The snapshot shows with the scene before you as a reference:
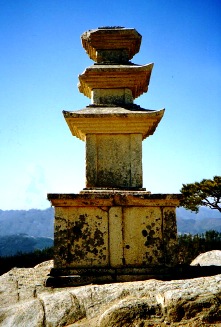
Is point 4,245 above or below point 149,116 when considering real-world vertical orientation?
below

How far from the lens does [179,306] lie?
11.7 ft

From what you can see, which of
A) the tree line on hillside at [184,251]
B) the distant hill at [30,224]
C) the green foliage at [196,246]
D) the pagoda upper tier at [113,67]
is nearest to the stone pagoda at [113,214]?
the pagoda upper tier at [113,67]

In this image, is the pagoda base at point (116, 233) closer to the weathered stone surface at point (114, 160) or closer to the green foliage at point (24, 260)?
the weathered stone surface at point (114, 160)

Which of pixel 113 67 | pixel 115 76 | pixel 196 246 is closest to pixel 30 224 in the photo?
pixel 196 246

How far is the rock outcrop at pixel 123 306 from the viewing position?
3.46m

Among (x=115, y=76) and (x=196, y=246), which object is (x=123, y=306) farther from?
(x=196, y=246)

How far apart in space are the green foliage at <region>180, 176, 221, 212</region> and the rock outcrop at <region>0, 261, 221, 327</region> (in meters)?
16.8

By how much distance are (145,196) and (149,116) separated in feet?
5.61

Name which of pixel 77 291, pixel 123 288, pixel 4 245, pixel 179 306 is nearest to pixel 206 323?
pixel 179 306

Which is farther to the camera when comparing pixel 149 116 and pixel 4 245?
pixel 4 245

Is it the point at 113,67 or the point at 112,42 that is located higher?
the point at 112,42

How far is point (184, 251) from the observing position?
59.5 feet

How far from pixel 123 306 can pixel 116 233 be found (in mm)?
1834

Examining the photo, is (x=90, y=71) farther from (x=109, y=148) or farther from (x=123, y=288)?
(x=123, y=288)
